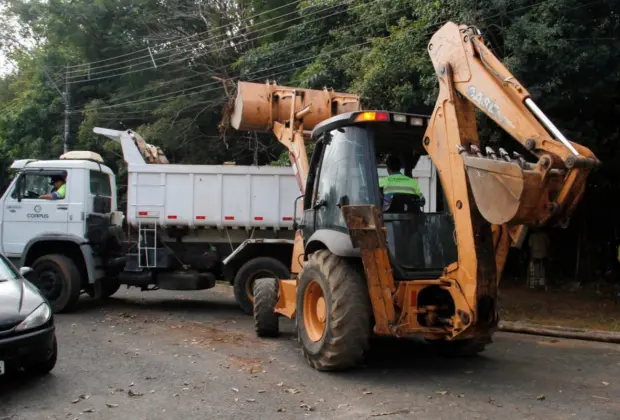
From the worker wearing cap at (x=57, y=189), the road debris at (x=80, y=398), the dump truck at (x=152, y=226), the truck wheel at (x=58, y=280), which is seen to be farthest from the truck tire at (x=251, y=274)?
the road debris at (x=80, y=398)

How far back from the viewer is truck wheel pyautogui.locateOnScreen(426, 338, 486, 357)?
21.0ft

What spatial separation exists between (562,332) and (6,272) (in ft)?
24.3

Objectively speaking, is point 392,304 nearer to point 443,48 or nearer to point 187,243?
point 443,48

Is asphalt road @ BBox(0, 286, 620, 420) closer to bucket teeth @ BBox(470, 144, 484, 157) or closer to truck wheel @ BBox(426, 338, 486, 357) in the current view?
truck wheel @ BBox(426, 338, 486, 357)

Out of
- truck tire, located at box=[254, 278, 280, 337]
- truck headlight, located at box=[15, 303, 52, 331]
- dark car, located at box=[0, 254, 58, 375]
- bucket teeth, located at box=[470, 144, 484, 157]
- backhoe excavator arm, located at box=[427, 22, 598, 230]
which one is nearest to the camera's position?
backhoe excavator arm, located at box=[427, 22, 598, 230]

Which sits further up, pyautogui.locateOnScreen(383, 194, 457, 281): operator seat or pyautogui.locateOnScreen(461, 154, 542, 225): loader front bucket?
pyautogui.locateOnScreen(461, 154, 542, 225): loader front bucket

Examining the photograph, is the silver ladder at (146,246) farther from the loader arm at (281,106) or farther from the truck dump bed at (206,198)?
the loader arm at (281,106)

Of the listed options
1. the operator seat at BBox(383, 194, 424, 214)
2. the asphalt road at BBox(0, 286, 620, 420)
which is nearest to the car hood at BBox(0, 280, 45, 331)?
the asphalt road at BBox(0, 286, 620, 420)

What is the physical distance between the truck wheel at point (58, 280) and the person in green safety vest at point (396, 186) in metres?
5.95

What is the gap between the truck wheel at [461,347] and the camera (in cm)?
639

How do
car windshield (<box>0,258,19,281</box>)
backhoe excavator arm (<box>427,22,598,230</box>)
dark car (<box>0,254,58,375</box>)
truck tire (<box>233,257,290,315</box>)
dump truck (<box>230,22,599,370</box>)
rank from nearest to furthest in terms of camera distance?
backhoe excavator arm (<box>427,22,598,230</box>)
dump truck (<box>230,22,599,370</box>)
dark car (<box>0,254,58,375</box>)
car windshield (<box>0,258,19,281</box>)
truck tire (<box>233,257,290,315</box>)

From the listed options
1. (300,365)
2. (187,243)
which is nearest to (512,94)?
(300,365)

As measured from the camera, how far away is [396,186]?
20.1 ft

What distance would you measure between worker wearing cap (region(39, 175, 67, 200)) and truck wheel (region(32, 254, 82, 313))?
1.00 m
